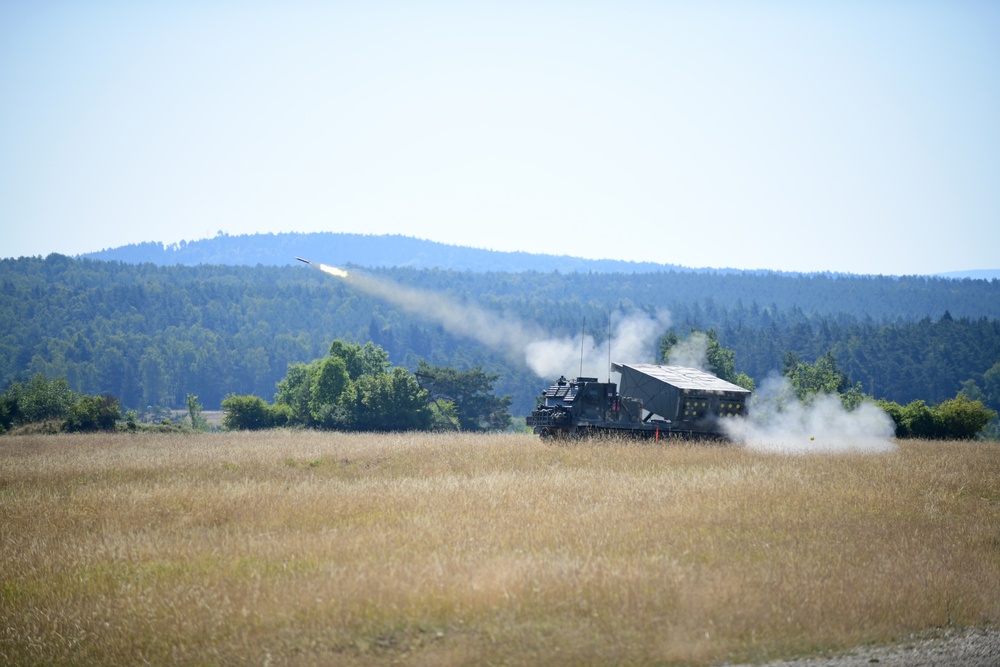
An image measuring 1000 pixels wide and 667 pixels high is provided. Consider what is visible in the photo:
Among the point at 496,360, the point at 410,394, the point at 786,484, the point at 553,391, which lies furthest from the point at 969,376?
the point at 786,484

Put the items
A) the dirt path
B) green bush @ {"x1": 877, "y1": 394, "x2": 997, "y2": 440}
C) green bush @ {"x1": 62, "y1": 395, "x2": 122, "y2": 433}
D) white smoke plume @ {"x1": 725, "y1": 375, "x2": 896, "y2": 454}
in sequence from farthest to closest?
green bush @ {"x1": 62, "y1": 395, "x2": 122, "y2": 433} → green bush @ {"x1": 877, "y1": 394, "x2": 997, "y2": 440} → white smoke plume @ {"x1": 725, "y1": 375, "x2": 896, "y2": 454} → the dirt path

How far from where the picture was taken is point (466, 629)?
1191 cm

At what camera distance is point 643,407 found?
36.9 meters

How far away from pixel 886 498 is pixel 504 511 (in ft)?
29.5

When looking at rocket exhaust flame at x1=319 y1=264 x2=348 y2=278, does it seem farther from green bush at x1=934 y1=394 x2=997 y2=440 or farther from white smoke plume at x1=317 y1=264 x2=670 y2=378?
green bush at x1=934 y1=394 x2=997 y2=440

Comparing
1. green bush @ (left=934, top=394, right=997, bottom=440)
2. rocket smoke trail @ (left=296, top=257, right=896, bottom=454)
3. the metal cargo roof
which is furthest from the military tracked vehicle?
green bush @ (left=934, top=394, right=997, bottom=440)

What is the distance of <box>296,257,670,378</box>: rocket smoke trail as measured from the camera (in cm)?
4919

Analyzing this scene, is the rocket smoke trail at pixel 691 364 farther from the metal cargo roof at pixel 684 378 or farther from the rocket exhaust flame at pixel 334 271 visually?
the metal cargo roof at pixel 684 378

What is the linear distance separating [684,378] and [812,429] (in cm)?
546

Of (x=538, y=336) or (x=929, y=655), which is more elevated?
(x=538, y=336)

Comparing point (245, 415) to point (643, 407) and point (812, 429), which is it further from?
point (812, 429)

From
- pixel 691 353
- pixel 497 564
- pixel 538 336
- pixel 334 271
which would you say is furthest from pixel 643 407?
pixel 691 353

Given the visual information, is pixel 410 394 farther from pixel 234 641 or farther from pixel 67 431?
pixel 234 641

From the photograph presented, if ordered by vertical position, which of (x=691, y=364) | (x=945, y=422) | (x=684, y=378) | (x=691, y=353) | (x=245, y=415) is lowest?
(x=245, y=415)
